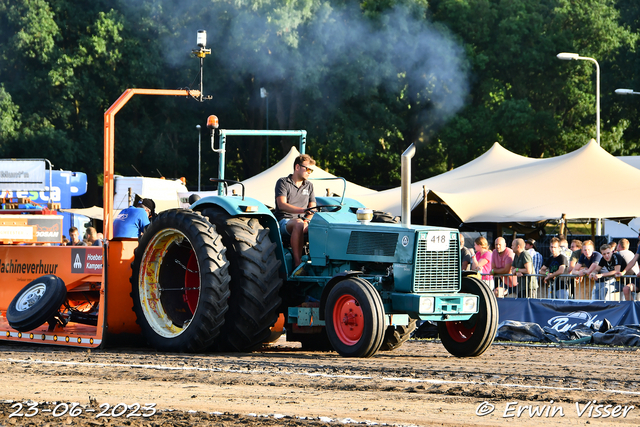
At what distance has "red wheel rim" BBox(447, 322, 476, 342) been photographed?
9039 millimetres

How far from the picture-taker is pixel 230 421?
5172mm

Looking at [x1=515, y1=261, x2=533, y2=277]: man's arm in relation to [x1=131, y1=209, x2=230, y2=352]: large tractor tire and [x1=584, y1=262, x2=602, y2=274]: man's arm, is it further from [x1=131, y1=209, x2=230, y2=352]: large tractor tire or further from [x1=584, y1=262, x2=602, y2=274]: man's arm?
[x1=131, y1=209, x2=230, y2=352]: large tractor tire

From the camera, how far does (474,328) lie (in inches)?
352

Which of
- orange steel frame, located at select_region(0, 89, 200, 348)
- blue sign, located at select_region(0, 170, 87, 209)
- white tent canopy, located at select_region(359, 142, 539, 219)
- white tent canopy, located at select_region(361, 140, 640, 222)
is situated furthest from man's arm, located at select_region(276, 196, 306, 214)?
blue sign, located at select_region(0, 170, 87, 209)

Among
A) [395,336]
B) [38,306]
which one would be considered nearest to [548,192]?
[395,336]

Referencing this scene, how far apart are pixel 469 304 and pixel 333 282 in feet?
4.23

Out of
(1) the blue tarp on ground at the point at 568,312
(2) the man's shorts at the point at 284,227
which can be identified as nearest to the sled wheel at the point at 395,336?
(2) the man's shorts at the point at 284,227

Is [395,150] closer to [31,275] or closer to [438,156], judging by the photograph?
[438,156]

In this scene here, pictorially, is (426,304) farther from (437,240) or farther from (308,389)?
(308,389)

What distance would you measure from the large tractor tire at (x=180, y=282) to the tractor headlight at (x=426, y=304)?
1.88 m

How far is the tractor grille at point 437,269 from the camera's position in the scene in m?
8.55

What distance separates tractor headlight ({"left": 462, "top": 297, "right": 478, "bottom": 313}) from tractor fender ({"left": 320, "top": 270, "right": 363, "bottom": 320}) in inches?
39.7

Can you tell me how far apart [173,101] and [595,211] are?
26.1 metres

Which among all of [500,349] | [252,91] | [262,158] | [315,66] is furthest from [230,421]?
[262,158]
